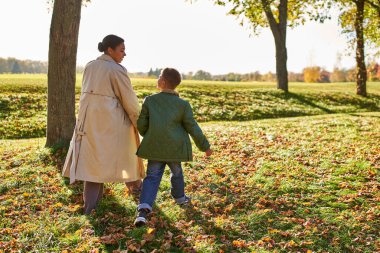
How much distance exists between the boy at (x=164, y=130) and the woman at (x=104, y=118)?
323 mm

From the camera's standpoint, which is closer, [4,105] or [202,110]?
[4,105]

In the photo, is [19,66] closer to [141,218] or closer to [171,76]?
[171,76]

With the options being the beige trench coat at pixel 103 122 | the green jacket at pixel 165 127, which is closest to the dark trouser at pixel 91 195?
the beige trench coat at pixel 103 122

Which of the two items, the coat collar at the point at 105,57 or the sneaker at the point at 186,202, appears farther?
the sneaker at the point at 186,202

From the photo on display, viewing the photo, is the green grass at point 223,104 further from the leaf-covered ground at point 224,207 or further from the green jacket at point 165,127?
the green jacket at point 165,127

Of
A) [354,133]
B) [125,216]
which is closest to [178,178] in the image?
[125,216]

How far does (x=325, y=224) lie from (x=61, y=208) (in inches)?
152

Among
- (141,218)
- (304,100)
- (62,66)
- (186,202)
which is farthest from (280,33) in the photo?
(141,218)

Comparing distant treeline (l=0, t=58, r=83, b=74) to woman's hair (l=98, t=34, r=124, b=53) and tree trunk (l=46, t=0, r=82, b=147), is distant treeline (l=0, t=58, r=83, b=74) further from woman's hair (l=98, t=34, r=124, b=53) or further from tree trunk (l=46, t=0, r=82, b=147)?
woman's hair (l=98, t=34, r=124, b=53)

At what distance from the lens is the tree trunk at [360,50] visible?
25.3 m

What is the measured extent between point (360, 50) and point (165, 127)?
78.7 ft

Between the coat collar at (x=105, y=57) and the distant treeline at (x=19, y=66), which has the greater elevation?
the distant treeline at (x=19, y=66)

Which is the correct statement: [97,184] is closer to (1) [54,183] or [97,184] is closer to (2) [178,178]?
(2) [178,178]

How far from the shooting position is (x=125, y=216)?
235 inches
